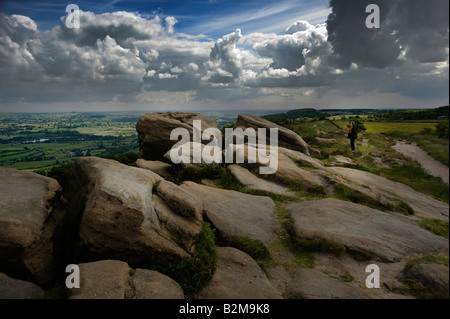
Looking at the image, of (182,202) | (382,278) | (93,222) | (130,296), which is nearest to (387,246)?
(382,278)

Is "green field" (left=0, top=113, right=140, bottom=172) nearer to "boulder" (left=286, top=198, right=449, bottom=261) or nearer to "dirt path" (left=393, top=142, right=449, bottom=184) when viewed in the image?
"boulder" (left=286, top=198, right=449, bottom=261)

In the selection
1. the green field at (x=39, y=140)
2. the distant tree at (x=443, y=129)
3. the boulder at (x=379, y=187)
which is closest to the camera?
the distant tree at (x=443, y=129)

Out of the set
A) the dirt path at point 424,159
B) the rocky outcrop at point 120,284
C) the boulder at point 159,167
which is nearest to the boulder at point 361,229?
the dirt path at point 424,159

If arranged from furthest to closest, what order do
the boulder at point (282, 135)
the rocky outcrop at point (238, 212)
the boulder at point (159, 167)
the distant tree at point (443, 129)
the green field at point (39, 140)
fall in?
the boulder at point (282, 135) → the green field at point (39, 140) → the boulder at point (159, 167) → the rocky outcrop at point (238, 212) → the distant tree at point (443, 129)

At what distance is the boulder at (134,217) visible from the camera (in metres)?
8.30

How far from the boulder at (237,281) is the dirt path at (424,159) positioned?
18.4 feet

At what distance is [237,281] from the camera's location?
8680 millimetres

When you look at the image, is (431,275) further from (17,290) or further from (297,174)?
(297,174)

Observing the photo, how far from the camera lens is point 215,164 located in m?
21.0

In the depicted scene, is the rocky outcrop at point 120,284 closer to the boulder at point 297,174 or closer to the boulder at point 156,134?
the boulder at point 297,174

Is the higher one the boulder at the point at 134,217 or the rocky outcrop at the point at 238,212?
the boulder at the point at 134,217

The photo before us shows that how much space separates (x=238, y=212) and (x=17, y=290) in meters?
9.80

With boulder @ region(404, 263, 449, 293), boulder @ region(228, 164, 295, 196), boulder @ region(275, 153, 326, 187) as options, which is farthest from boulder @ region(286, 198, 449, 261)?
boulder @ region(275, 153, 326, 187)

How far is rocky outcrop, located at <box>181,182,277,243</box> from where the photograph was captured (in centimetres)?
1225
